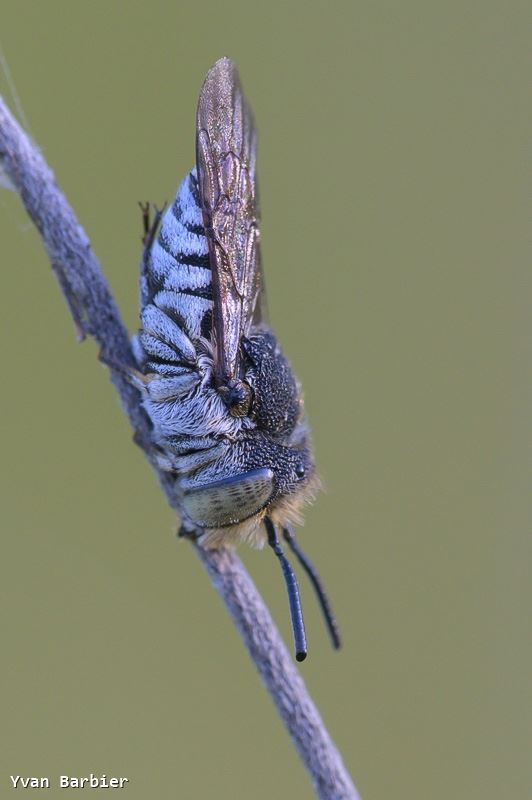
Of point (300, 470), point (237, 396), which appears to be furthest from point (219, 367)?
point (300, 470)

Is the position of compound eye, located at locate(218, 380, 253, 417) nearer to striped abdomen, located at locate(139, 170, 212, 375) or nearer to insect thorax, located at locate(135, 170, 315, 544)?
insect thorax, located at locate(135, 170, 315, 544)

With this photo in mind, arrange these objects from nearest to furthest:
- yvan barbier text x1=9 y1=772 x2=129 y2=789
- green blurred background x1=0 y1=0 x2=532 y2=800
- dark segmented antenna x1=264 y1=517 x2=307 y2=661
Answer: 1. dark segmented antenna x1=264 y1=517 x2=307 y2=661
2. yvan barbier text x1=9 y1=772 x2=129 y2=789
3. green blurred background x1=0 y1=0 x2=532 y2=800

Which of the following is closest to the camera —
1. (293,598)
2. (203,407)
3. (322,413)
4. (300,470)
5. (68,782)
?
(293,598)

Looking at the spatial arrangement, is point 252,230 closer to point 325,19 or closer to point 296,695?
point 296,695

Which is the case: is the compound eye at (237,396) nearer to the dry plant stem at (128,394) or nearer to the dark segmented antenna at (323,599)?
the dry plant stem at (128,394)

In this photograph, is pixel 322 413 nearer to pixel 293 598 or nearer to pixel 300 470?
pixel 300 470

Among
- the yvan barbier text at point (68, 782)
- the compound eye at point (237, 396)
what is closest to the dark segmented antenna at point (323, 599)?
the compound eye at point (237, 396)

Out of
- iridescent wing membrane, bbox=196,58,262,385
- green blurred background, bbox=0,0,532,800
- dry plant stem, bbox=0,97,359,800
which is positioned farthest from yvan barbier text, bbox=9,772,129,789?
iridescent wing membrane, bbox=196,58,262,385
